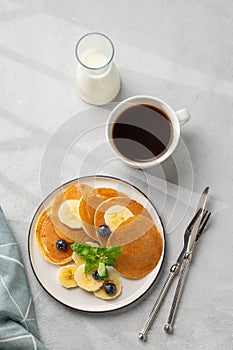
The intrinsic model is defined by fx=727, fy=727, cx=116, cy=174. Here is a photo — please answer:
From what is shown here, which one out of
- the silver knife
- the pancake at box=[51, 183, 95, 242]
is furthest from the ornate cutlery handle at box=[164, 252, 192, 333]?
the pancake at box=[51, 183, 95, 242]

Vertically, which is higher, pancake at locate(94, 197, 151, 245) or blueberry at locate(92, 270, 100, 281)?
pancake at locate(94, 197, 151, 245)

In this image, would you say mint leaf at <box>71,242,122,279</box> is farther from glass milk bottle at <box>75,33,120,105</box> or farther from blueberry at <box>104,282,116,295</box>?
glass milk bottle at <box>75,33,120,105</box>

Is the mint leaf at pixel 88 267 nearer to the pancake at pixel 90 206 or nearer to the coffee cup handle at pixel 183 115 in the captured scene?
the pancake at pixel 90 206

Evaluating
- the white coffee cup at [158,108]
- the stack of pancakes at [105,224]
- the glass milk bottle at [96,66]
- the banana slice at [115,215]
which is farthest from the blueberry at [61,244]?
the glass milk bottle at [96,66]

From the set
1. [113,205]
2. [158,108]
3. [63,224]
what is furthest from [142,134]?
[63,224]

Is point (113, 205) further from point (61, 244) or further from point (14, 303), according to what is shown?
point (14, 303)

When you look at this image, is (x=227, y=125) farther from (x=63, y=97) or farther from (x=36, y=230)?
(x=36, y=230)

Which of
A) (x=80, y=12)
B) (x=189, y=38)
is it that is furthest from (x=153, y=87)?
(x=80, y=12)
